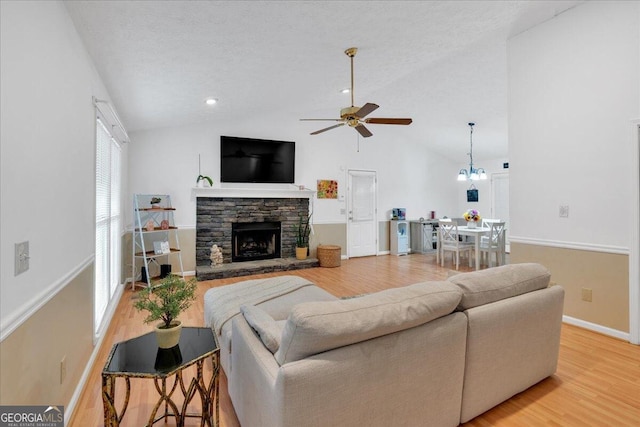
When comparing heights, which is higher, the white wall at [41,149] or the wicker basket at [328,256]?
the white wall at [41,149]

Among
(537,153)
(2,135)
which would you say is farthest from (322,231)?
(2,135)

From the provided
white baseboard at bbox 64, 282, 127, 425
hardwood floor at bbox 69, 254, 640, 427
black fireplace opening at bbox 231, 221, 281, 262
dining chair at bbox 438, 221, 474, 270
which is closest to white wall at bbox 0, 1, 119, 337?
white baseboard at bbox 64, 282, 127, 425

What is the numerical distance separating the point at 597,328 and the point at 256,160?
537 centimetres

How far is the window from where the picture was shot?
3006 mm

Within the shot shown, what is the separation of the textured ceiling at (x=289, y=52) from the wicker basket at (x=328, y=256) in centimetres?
270

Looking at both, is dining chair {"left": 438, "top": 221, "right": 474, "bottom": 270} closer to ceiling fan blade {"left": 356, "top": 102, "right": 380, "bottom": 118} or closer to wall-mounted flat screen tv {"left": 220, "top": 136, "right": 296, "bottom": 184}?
wall-mounted flat screen tv {"left": 220, "top": 136, "right": 296, "bottom": 184}

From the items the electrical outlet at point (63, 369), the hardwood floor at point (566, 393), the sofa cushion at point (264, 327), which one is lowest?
the hardwood floor at point (566, 393)

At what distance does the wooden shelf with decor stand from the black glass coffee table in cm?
331

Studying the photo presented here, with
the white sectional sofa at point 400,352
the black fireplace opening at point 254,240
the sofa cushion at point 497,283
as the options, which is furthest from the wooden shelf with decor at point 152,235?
the sofa cushion at point 497,283

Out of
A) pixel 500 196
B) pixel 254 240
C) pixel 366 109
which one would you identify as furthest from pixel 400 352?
pixel 500 196

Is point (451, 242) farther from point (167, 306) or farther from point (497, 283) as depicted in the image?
point (167, 306)

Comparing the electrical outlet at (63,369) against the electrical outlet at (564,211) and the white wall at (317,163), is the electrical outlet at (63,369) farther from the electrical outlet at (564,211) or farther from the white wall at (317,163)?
the electrical outlet at (564,211)

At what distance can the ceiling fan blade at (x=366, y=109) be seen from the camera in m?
3.14

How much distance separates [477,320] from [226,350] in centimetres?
155
